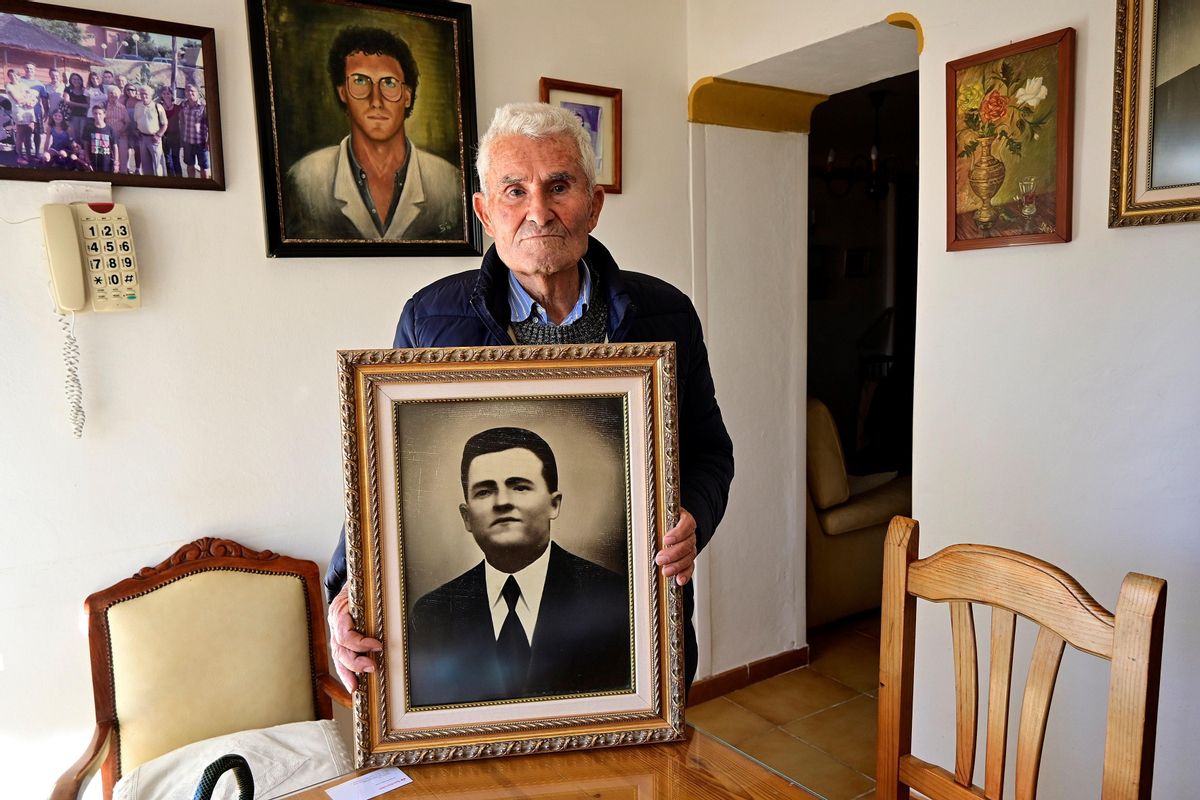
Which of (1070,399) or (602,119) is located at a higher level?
(602,119)

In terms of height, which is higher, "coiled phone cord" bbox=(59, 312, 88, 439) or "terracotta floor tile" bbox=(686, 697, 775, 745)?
"coiled phone cord" bbox=(59, 312, 88, 439)

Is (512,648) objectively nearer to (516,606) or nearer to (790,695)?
(516,606)

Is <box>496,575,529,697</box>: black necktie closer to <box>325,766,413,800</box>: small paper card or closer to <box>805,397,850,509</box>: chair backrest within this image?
<box>325,766,413,800</box>: small paper card

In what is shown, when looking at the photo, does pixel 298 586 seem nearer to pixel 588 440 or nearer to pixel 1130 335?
pixel 588 440

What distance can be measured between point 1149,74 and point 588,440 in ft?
4.84

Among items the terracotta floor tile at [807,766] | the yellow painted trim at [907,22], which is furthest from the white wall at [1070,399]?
the terracotta floor tile at [807,766]

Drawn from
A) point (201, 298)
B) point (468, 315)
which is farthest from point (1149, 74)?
point (201, 298)

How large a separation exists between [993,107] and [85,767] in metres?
2.48

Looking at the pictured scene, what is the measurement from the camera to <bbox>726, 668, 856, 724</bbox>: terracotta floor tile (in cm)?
310

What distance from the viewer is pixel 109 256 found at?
1955 mm

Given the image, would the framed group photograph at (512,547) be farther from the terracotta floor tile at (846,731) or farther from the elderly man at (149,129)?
the terracotta floor tile at (846,731)

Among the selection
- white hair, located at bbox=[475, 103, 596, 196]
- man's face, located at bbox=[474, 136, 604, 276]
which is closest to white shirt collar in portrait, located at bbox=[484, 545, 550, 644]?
man's face, located at bbox=[474, 136, 604, 276]

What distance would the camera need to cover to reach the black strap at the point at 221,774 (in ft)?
2.69

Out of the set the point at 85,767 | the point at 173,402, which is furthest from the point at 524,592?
the point at 173,402
